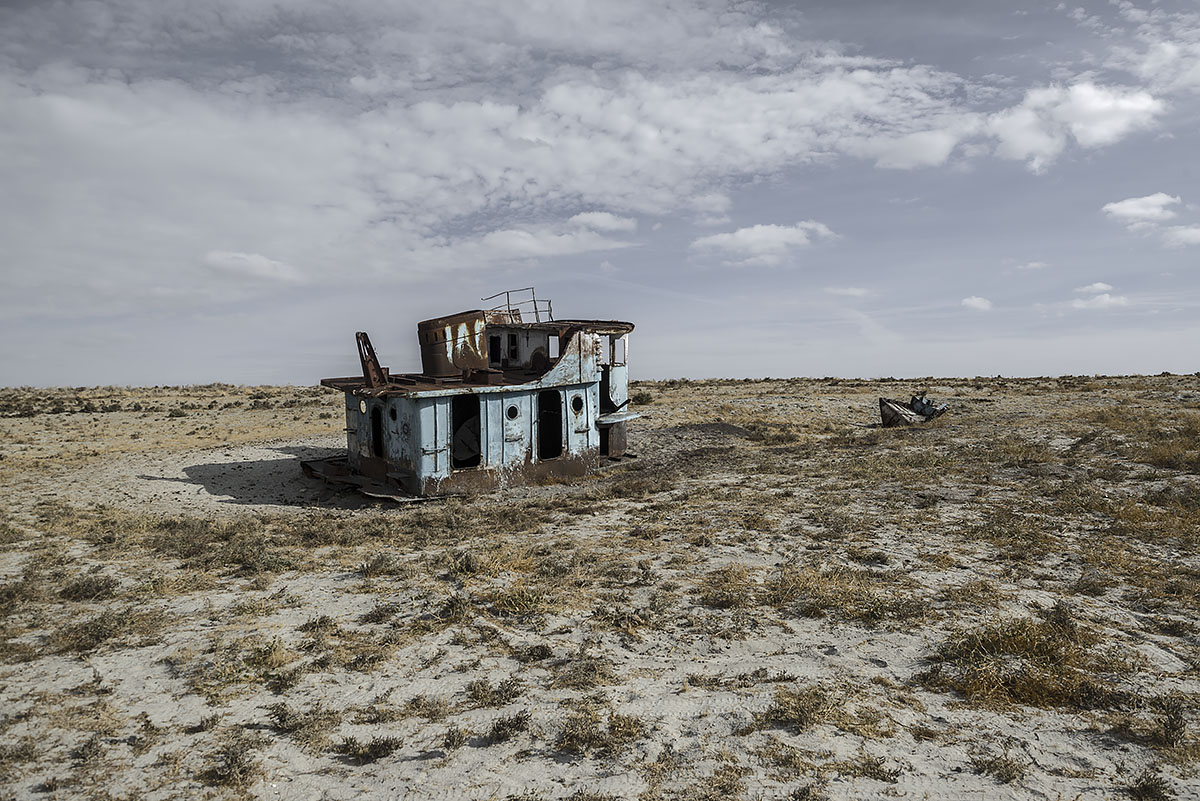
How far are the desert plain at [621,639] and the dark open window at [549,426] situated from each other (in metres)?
3.14

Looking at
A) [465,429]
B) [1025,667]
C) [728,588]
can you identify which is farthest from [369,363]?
[1025,667]

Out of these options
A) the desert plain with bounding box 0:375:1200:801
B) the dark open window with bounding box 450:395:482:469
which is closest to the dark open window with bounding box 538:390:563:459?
the dark open window with bounding box 450:395:482:469

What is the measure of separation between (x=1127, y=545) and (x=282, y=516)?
15732mm

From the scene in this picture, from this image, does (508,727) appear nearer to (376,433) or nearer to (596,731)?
(596,731)

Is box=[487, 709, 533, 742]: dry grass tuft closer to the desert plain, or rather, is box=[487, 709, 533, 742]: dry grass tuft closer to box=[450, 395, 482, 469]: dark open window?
the desert plain

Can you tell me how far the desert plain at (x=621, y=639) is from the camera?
17.3ft

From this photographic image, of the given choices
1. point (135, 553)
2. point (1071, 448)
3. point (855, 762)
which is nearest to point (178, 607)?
point (135, 553)

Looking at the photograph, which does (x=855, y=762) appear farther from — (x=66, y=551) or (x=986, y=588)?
(x=66, y=551)

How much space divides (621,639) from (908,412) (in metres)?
22.9

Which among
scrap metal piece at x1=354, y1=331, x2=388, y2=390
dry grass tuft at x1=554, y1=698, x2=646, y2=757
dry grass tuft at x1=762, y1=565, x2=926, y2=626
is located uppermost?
scrap metal piece at x1=354, y1=331, x2=388, y2=390

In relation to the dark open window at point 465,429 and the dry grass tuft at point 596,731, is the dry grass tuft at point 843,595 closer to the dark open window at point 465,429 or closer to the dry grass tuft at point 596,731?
the dry grass tuft at point 596,731

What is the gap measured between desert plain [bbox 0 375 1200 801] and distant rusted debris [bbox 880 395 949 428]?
10.1 m

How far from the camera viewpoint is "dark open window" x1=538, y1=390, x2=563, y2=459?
61.9 ft

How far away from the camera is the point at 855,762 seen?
5277 mm
